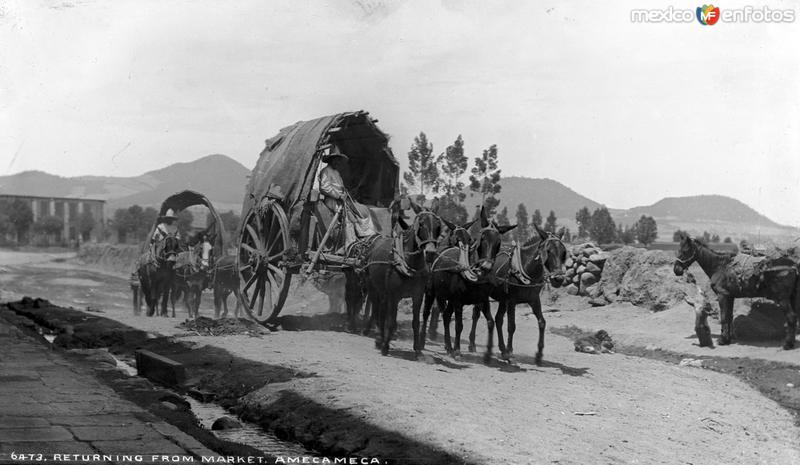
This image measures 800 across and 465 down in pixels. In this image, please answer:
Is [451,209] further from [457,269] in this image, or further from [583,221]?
[583,221]

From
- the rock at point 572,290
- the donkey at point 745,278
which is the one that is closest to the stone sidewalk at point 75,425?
the donkey at point 745,278

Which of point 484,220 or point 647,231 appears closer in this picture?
point 484,220

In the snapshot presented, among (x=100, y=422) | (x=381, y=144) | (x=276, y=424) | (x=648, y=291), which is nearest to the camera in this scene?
(x=100, y=422)

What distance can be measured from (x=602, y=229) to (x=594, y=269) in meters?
16.7

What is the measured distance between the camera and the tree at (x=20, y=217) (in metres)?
60.0

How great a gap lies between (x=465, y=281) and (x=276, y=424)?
511 cm

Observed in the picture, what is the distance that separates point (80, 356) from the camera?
41.4 ft

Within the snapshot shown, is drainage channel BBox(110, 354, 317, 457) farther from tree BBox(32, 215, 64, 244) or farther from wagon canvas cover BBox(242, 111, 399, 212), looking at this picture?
tree BBox(32, 215, 64, 244)

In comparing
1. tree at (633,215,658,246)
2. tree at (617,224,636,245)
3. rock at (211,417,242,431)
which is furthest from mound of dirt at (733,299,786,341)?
tree at (617,224,636,245)

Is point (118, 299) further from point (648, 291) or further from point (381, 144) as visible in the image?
point (648, 291)

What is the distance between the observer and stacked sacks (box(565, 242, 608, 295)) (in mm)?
24250

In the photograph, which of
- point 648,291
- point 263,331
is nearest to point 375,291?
point 263,331

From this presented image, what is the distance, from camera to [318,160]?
16.6 metres

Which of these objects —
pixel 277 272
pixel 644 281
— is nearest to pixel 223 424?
pixel 277 272
